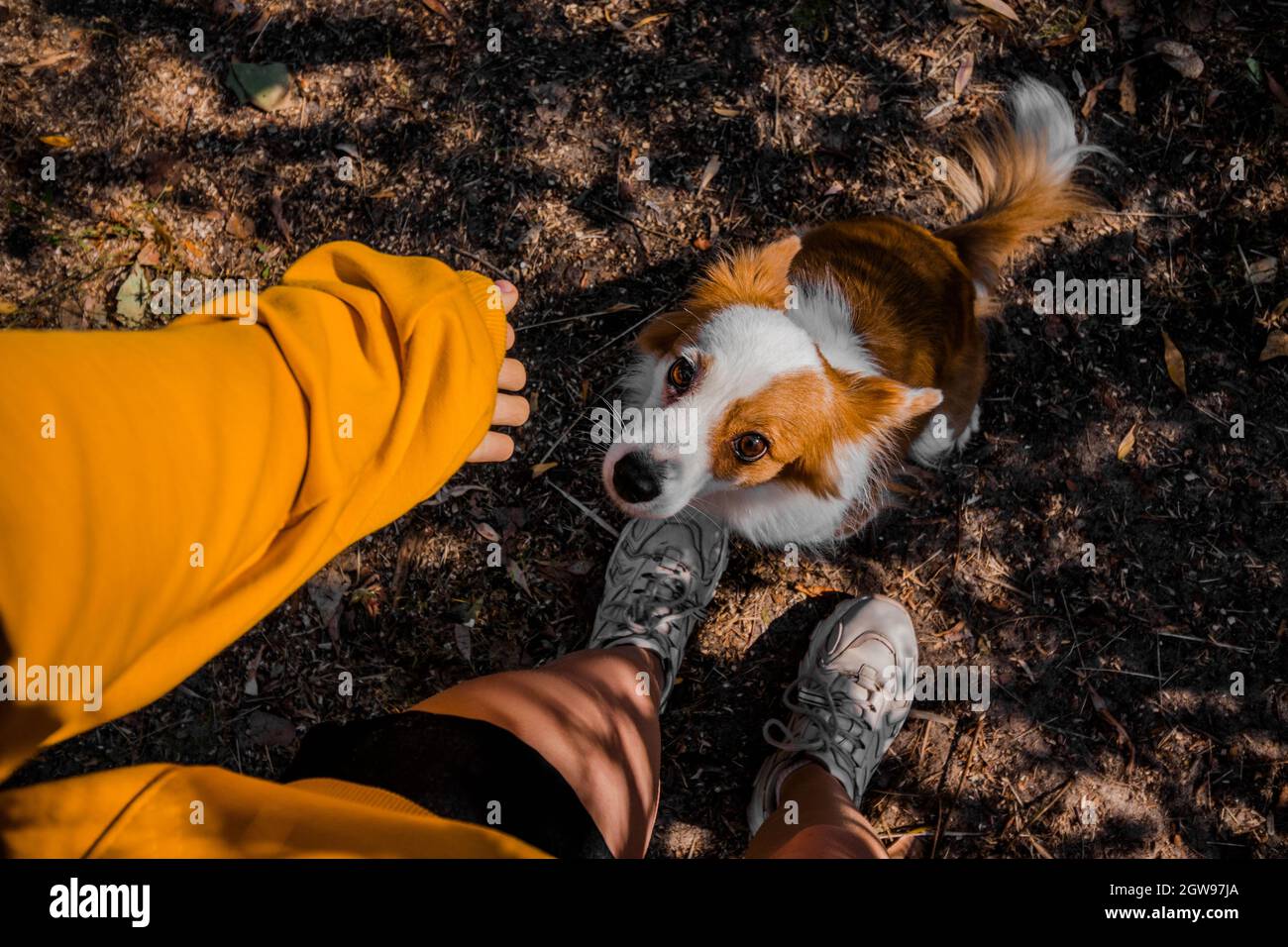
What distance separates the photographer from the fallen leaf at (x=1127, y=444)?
3.00 m

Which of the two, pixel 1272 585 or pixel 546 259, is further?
pixel 546 259

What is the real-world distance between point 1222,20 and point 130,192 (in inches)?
180

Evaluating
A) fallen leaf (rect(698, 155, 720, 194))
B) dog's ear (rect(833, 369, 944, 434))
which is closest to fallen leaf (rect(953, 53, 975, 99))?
fallen leaf (rect(698, 155, 720, 194))

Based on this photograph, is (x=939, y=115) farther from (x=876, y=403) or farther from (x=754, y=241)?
(x=876, y=403)

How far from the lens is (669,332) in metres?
2.71

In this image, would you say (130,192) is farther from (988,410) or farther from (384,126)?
(988,410)

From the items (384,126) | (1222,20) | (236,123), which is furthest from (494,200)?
(1222,20)

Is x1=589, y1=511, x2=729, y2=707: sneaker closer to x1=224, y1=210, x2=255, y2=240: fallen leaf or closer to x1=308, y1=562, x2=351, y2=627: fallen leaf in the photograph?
x1=308, y1=562, x2=351, y2=627: fallen leaf

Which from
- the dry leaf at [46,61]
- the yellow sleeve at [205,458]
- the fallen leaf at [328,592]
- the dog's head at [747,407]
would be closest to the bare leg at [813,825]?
the dog's head at [747,407]

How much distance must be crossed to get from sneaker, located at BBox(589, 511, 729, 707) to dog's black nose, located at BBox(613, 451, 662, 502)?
562 mm

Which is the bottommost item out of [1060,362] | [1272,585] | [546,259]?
[1272,585]

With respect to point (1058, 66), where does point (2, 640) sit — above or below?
below

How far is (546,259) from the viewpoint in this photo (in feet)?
10.3
